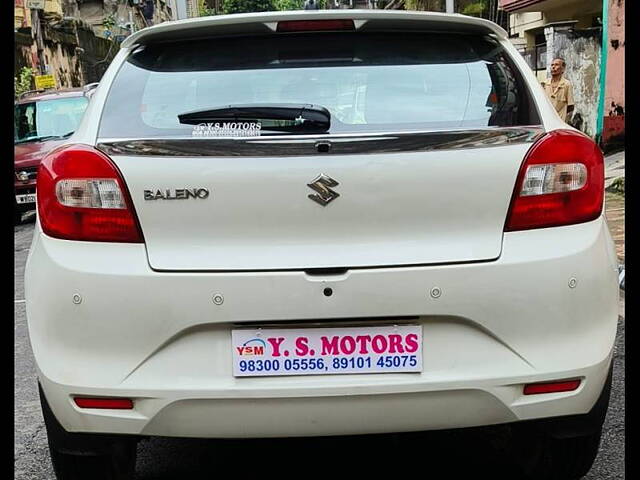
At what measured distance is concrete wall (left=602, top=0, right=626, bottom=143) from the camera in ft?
47.0

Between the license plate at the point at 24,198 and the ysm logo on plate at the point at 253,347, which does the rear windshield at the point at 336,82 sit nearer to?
the ysm logo on plate at the point at 253,347

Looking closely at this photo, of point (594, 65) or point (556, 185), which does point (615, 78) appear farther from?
point (556, 185)

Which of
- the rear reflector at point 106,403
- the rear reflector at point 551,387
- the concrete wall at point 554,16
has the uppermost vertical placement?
the concrete wall at point 554,16

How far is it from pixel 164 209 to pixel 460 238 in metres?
0.86

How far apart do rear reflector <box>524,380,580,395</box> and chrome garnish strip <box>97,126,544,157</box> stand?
72 centimetres

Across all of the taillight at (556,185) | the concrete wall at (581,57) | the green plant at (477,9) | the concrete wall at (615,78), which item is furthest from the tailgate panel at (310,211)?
the green plant at (477,9)

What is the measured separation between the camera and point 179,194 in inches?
93.4

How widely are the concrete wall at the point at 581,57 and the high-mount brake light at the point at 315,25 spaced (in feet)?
44.9

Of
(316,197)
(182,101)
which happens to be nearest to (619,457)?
(316,197)

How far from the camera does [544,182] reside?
246 cm

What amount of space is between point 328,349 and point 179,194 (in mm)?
617

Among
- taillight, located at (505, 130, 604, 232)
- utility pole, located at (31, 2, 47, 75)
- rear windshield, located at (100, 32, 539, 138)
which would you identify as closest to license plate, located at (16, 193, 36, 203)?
rear windshield, located at (100, 32, 539, 138)

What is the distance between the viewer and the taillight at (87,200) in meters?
2.40

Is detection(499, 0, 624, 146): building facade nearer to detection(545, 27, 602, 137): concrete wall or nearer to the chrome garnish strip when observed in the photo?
detection(545, 27, 602, 137): concrete wall
